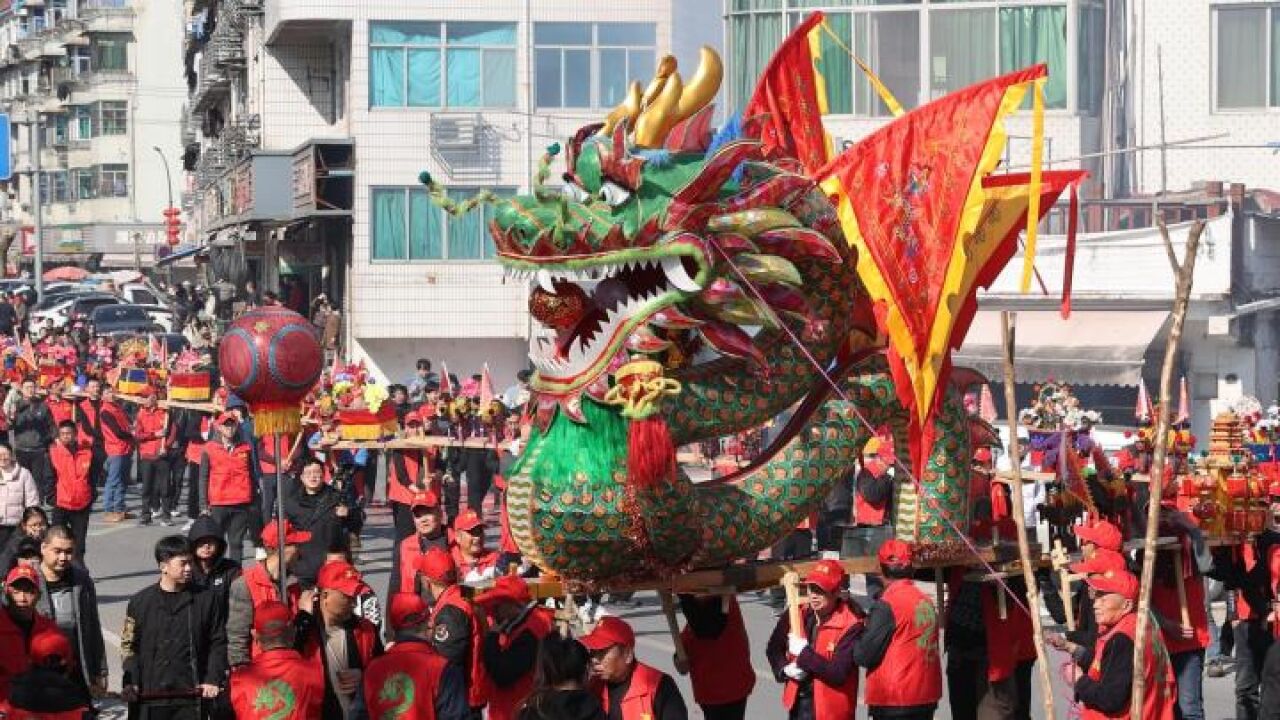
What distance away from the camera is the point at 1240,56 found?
36.5 m

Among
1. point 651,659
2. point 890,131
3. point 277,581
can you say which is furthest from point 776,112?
point 651,659

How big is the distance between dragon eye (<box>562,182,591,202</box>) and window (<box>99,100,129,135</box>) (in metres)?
85.0

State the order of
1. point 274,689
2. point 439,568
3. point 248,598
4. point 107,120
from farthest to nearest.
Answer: point 107,120 < point 248,598 < point 439,568 < point 274,689

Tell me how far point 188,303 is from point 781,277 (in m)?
45.6

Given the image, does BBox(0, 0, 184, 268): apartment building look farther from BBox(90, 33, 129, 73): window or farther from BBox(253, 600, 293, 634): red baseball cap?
BBox(253, 600, 293, 634): red baseball cap

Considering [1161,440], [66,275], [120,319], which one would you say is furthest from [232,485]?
[66,275]

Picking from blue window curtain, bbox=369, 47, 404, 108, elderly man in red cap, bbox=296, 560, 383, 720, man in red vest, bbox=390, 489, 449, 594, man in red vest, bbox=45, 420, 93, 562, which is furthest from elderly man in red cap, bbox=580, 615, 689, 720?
blue window curtain, bbox=369, 47, 404, 108

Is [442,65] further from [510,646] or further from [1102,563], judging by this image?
[1102,563]

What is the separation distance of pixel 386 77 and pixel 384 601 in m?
21.5

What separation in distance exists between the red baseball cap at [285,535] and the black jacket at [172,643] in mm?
882

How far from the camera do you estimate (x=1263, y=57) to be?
3634 cm

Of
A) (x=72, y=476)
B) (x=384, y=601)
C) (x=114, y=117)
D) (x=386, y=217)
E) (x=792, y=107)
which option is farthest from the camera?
(x=114, y=117)

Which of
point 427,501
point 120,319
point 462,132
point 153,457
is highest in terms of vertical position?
point 462,132

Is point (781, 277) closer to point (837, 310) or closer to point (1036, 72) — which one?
point (837, 310)
